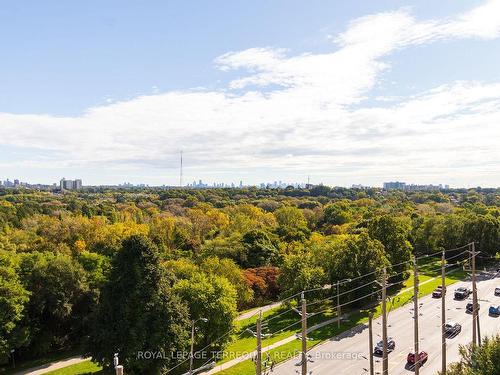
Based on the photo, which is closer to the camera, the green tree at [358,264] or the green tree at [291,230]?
the green tree at [358,264]

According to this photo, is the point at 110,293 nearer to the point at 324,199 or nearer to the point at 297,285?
the point at 297,285

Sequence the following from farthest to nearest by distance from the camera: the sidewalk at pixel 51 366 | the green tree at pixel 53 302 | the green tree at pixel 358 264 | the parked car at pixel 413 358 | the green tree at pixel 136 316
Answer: the green tree at pixel 358 264
the green tree at pixel 53 302
the sidewalk at pixel 51 366
the parked car at pixel 413 358
the green tree at pixel 136 316

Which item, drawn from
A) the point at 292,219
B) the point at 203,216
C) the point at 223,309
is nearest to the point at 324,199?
the point at 292,219

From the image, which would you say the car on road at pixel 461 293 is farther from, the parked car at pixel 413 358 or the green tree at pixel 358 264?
the parked car at pixel 413 358

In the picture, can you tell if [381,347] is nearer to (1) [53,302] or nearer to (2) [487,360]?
(2) [487,360]

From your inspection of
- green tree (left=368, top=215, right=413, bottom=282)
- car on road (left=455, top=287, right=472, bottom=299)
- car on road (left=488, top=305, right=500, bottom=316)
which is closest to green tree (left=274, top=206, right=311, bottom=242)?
green tree (left=368, top=215, right=413, bottom=282)

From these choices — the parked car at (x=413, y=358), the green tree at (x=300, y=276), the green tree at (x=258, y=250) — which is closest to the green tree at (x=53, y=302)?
the green tree at (x=300, y=276)

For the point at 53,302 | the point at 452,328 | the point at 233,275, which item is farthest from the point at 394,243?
the point at 53,302
